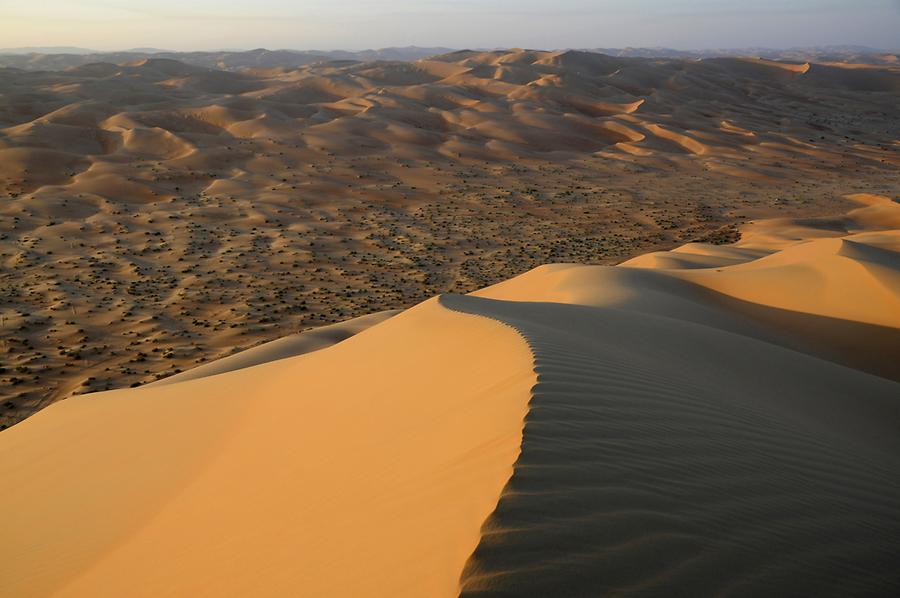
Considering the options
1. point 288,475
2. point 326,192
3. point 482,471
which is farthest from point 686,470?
point 326,192

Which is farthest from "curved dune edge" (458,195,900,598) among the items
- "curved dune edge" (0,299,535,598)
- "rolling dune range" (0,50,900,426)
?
"rolling dune range" (0,50,900,426)

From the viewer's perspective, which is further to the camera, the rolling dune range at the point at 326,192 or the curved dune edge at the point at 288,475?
the rolling dune range at the point at 326,192

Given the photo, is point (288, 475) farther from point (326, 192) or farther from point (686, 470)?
point (326, 192)

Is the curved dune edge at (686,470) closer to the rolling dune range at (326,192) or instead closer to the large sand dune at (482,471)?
the large sand dune at (482,471)

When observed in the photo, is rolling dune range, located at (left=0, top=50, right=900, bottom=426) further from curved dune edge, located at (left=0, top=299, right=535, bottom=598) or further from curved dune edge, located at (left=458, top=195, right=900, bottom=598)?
curved dune edge, located at (left=458, top=195, right=900, bottom=598)

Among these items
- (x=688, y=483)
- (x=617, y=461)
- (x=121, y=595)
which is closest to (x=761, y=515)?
(x=688, y=483)

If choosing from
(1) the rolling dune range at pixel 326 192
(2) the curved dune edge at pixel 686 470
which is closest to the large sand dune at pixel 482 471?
(2) the curved dune edge at pixel 686 470

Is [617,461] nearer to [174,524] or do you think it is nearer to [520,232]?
[174,524]
